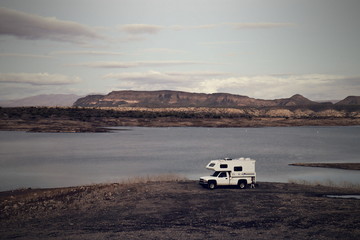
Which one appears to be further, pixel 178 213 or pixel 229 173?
pixel 229 173

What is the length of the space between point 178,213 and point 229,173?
969 centimetres

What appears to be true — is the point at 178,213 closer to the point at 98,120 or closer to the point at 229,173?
the point at 229,173

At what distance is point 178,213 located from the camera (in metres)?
25.4

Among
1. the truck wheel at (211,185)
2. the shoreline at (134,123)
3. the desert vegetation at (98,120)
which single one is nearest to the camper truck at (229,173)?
the truck wheel at (211,185)

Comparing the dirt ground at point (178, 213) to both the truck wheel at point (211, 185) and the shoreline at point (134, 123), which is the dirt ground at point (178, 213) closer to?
the truck wheel at point (211, 185)

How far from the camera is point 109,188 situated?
35.4 metres

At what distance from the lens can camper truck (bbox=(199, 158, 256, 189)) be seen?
33750mm

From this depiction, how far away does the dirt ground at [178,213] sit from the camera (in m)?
21.0

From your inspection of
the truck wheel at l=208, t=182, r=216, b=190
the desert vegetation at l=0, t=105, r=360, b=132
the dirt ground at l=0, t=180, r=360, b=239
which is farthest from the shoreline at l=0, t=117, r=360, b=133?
the dirt ground at l=0, t=180, r=360, b=239

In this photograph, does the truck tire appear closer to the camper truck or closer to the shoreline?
the camper truck

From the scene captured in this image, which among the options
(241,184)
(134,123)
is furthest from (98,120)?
(241,184)

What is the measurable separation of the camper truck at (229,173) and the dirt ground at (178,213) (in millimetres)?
742

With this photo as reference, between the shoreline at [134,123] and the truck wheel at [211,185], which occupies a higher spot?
the shoreline at [134,123]

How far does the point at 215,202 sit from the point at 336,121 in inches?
7252
